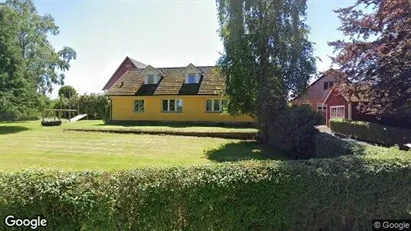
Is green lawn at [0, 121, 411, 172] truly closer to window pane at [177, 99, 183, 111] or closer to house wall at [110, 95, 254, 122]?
house wall at [110, 95, 254, 122]

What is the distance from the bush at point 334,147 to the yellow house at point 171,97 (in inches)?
643

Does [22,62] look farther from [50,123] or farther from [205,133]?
[205,133]

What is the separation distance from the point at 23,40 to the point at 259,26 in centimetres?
2577

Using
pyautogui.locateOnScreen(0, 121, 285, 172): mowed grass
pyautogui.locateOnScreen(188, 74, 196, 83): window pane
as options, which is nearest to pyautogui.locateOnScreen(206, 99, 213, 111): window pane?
pyautogui.locateOnScreen(188, 74, 196, 83): window pane

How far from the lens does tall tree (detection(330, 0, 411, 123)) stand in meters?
16.5

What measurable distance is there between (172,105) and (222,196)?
27.3 meters

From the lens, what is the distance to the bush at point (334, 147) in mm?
8461

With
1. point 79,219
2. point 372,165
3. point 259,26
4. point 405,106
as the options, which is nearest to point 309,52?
point 259,26

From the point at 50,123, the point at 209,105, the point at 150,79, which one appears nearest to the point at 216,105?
the point at 209,105

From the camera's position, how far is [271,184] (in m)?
4.81

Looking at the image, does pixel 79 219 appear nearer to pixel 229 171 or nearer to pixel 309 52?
pixel 229 171

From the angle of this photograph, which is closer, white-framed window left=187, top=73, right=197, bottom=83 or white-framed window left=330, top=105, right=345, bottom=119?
white-framed window left=187, top=73, right=197, bottom=83

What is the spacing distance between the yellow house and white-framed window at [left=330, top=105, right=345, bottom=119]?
10.8 meters

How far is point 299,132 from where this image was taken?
14844 mm
